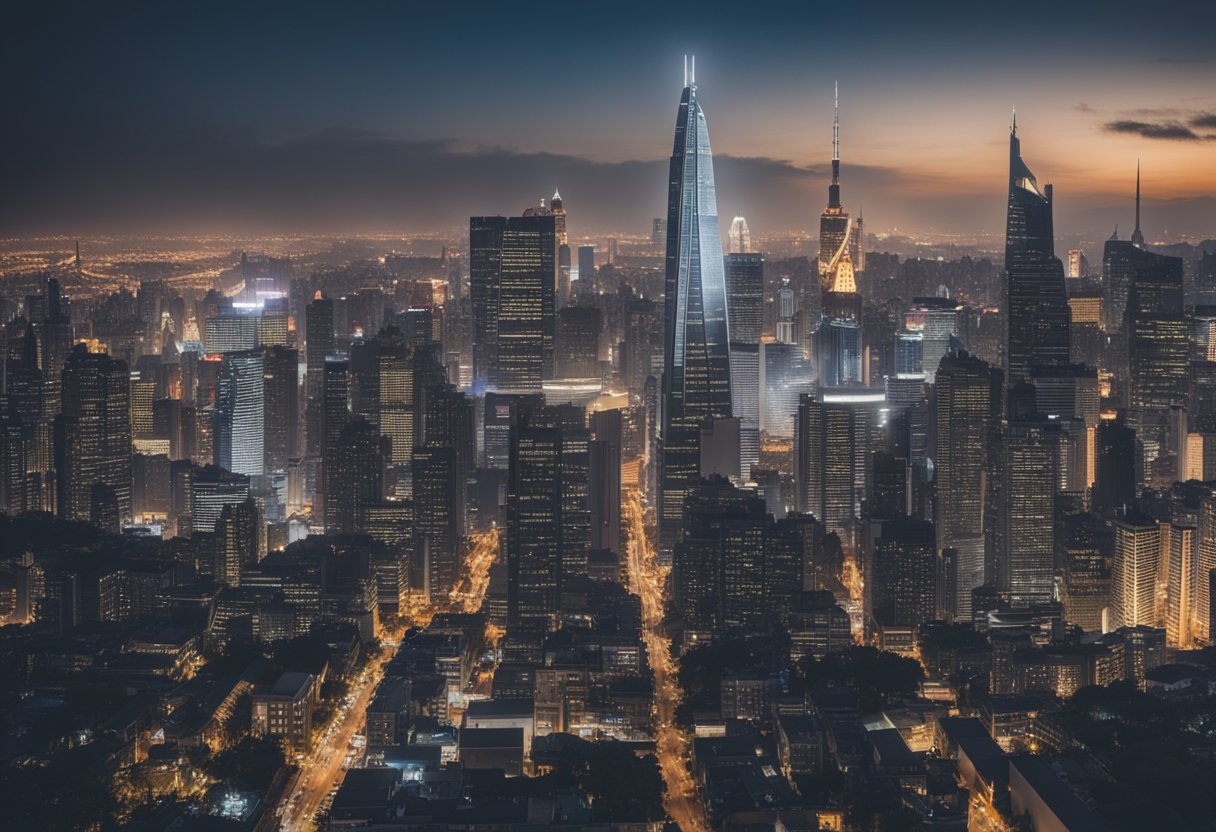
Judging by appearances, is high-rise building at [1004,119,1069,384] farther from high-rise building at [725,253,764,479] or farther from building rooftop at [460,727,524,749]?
building rooftop at [460,727,524,749]

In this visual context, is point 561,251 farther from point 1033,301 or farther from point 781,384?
point 1033,301

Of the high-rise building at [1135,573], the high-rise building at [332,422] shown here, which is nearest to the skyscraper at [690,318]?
the high-rise building at [332,422]

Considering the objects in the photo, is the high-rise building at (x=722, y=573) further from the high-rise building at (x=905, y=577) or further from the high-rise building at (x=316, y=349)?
Result: the high-rise building at (x=316, y=349)

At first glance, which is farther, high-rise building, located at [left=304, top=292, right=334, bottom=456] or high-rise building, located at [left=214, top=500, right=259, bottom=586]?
high-rise building, located at [left=304, top=292, right=334, bottom=456]

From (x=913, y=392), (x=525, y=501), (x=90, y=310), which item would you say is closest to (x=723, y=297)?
(x=913, y=392)

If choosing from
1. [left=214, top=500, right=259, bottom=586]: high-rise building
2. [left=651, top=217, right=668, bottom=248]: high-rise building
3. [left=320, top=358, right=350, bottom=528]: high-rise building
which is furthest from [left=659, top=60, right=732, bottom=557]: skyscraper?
[left=214, top=500, right=259, bottom=586]: high-rise building
